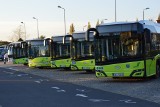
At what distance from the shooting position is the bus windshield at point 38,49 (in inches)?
1501

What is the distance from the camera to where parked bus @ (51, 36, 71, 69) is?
32844 millimetres

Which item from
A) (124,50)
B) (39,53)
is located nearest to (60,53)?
(39,53)

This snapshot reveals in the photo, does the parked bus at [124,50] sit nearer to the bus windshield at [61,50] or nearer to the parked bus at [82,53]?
the parked bus at [82,53]

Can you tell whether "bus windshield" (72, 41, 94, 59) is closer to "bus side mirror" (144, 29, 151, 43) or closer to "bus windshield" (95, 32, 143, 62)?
"bus windshield" (95, 32, 143, 62)

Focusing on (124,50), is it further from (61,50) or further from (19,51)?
(19,51)

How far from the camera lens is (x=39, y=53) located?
3875cm

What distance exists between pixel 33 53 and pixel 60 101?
25288 mm

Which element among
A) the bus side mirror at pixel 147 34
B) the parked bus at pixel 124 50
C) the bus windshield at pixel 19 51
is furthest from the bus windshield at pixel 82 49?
the bus windshield at pixel 19 51

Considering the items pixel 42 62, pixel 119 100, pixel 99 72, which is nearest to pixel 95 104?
pixel 119 100

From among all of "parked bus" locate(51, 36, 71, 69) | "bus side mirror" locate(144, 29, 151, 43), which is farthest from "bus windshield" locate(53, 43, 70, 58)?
"bus side mirror" locate(144, 29, 151, 43)

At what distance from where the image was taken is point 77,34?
29906mm

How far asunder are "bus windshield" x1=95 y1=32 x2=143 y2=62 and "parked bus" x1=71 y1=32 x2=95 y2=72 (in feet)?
→ 20.6

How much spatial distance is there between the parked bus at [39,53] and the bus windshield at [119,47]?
51.2ft

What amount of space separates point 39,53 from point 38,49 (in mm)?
607
